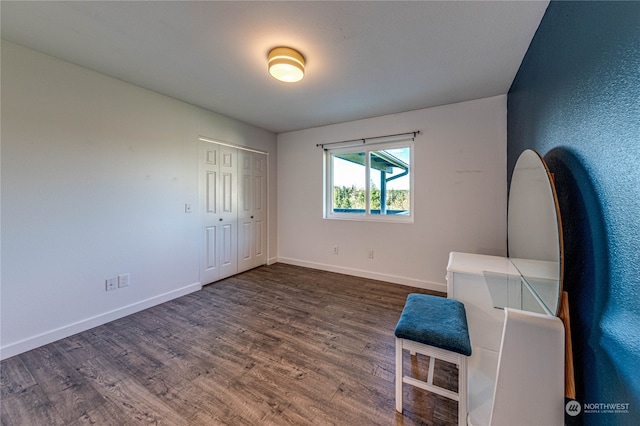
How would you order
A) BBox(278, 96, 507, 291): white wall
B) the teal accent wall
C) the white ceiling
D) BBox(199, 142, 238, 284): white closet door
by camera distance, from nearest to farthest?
the teal accent wall, the white ceiling, BBox(278, 96, 507, 291): white wall, BBox(199, 142, 238, 284): white closet door

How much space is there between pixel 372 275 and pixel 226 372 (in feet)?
7.84

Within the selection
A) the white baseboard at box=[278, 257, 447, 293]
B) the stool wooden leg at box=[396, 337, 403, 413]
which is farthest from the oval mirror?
the white baseboard at box=[278, 257, 447, 293]

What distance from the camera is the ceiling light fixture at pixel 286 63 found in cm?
185

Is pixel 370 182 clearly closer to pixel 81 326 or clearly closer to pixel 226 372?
pixel 226 372

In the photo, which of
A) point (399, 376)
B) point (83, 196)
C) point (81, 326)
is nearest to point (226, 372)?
point (399, 376)

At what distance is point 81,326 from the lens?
218cm

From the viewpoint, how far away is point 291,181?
169 inches

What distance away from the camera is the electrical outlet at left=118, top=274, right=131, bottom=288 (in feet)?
7.98

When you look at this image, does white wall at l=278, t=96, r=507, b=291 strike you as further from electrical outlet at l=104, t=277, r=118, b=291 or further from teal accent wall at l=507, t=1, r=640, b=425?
electrical outlet at l=104, t=277, r=118, b=291

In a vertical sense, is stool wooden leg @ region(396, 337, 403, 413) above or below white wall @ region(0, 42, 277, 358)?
below

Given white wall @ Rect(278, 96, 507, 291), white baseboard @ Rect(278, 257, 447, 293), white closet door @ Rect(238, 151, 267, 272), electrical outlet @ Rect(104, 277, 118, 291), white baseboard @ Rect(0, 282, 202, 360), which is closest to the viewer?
white baseboard @ Rect(0, 282, 202, 360)

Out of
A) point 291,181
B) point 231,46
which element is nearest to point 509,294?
point 231,46

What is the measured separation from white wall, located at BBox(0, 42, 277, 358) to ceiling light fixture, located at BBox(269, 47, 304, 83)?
1669mm

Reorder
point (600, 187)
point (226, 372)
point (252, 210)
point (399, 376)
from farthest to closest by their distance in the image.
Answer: point (252, 210)
point (226, 372)
point (399, 376)
point (600, 187)
